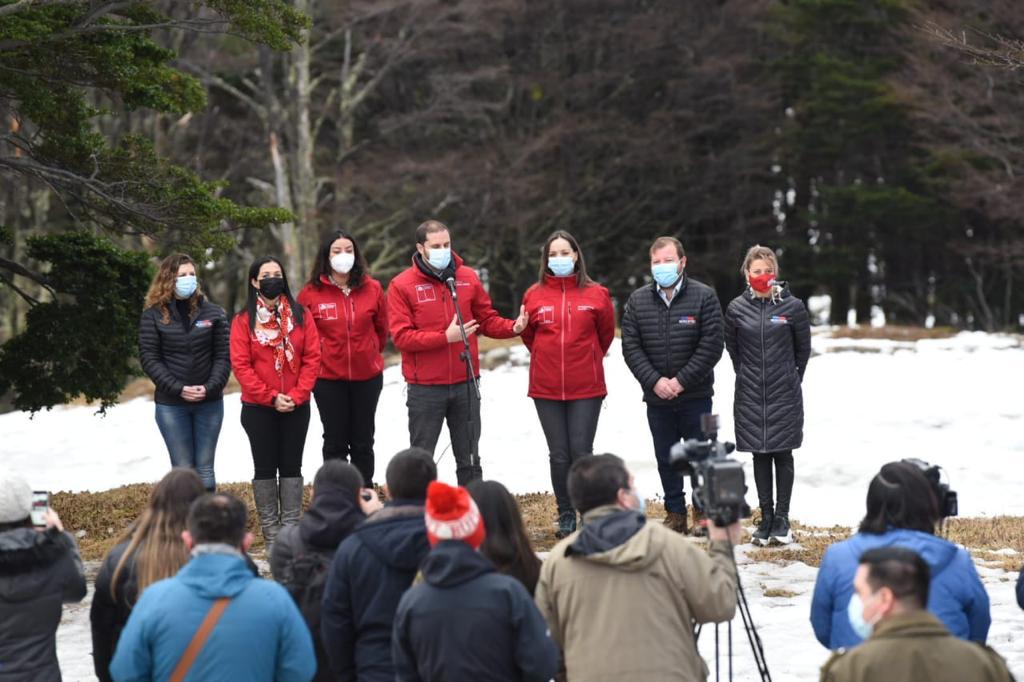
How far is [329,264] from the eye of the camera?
945 centimetres

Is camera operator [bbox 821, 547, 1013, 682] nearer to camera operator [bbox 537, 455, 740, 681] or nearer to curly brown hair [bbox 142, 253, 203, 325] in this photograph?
camera operator [bbox 537, 455, 740, 681]

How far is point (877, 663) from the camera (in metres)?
3.86

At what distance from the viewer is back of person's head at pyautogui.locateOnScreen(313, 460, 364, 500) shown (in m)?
5.23

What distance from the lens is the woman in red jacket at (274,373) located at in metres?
9.05

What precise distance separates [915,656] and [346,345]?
6.10 metres

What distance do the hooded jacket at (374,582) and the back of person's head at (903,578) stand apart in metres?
1.69

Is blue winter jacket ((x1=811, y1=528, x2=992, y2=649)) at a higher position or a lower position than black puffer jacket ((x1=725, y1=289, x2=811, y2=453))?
lower

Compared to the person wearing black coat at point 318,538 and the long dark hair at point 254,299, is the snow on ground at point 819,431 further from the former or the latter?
the person wearing black coat at point 318,538

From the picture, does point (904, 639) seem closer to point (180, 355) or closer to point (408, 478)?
point (408, 478)

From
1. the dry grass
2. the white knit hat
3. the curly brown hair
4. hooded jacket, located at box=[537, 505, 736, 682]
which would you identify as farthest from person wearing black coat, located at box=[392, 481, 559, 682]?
the curly brown hair

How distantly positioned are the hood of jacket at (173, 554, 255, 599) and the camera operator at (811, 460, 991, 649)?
207 centimetres

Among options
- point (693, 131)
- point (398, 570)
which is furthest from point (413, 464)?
point (693, 131)

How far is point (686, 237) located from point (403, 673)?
99.7ft

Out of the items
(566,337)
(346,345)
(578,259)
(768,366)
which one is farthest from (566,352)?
(346,345)
